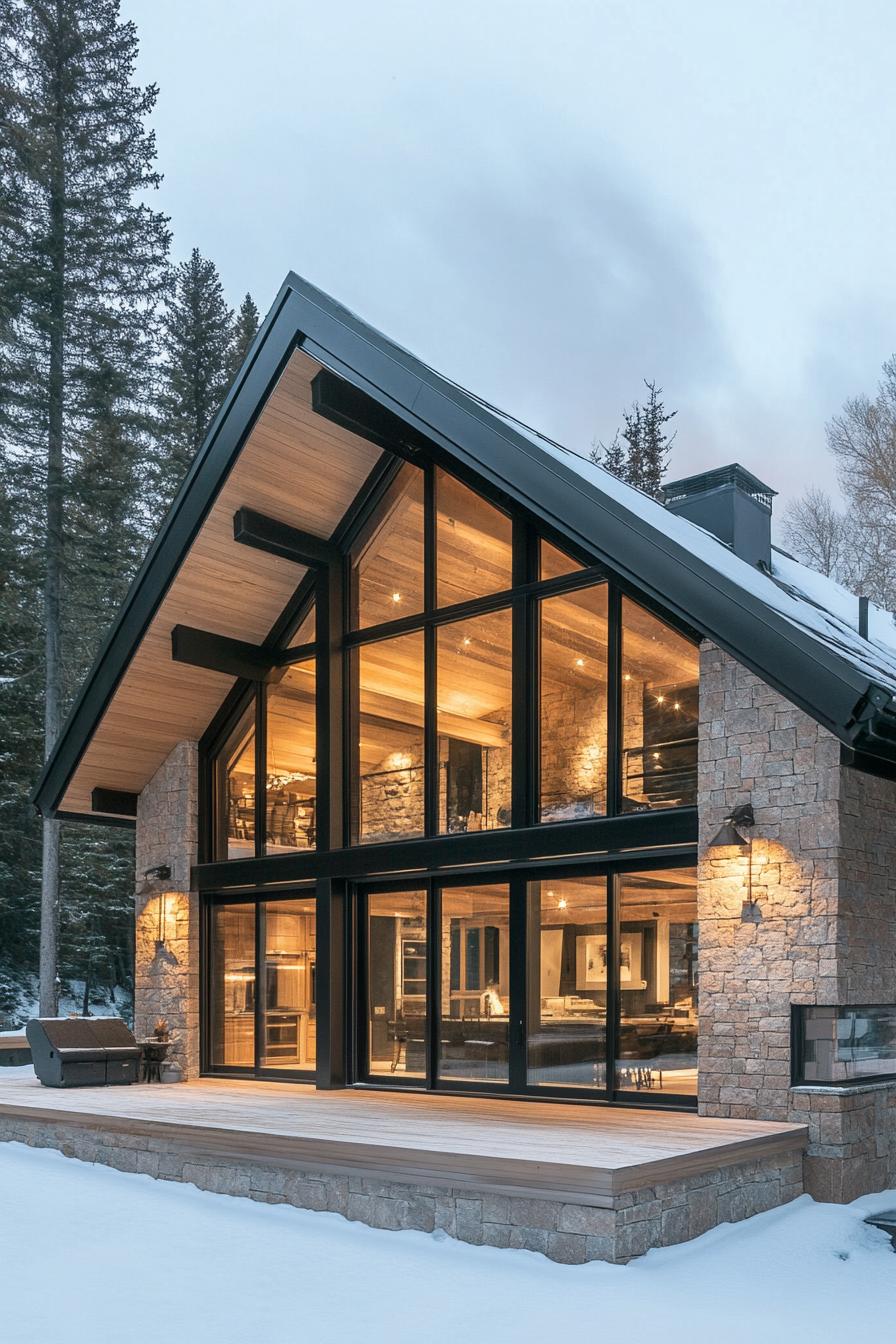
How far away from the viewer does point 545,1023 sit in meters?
9.35

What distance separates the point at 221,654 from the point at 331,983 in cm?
300

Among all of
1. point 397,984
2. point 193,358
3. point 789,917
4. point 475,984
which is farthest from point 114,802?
point 193,358

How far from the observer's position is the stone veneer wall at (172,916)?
11.9 metres

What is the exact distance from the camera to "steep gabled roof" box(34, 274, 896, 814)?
24.0 ft

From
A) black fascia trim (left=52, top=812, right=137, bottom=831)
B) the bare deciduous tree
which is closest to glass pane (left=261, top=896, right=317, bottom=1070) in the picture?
black fascia trim (left=52, top=812, right=137, bottom=831)

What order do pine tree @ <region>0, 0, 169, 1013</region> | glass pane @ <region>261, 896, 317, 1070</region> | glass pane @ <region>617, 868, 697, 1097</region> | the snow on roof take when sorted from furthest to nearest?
1. pine tree @ <region>0, 0, 169, 1013</region>
2. glass pane @ <region>261, 896, 317, 1070</region>
3. glass pane @ <region>617, 868, 697, 1097</region>
4. the snow on roof

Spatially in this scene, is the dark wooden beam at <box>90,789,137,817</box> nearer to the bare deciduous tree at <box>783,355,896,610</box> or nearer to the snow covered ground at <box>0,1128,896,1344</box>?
the snow covered ground at <box>0,1128,896,1344</box>

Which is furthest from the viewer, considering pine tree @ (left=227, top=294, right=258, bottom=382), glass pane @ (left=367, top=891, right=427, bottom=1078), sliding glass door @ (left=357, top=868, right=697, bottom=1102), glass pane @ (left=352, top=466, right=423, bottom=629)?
pine tree @ (left=227, top=294, right=258, bottom=382)

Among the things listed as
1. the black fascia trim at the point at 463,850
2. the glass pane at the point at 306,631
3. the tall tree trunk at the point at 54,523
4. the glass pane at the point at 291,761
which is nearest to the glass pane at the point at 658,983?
the black fascia trim at the point at 463,850

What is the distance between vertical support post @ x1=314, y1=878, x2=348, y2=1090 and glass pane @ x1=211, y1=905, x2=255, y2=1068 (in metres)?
1.15

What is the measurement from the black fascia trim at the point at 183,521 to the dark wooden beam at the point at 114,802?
1.15 ft

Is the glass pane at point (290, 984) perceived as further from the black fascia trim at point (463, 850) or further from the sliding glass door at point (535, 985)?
the sliding glass door at point (535, 985)

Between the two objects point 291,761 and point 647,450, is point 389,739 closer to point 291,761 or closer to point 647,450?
point 291,761

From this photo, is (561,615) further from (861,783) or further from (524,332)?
(524,332)
